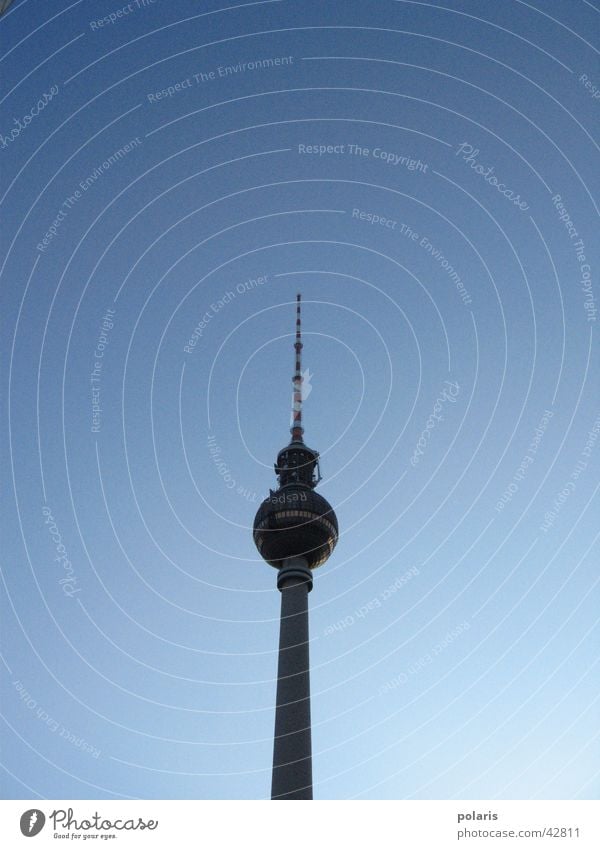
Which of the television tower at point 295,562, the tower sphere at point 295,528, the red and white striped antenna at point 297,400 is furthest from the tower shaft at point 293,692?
the red and white striped antenna at point 297,400

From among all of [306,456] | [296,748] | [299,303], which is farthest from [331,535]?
[299,303]

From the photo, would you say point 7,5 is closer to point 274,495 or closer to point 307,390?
point 274,495

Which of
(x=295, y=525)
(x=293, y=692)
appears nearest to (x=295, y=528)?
(x=295, y=525)
